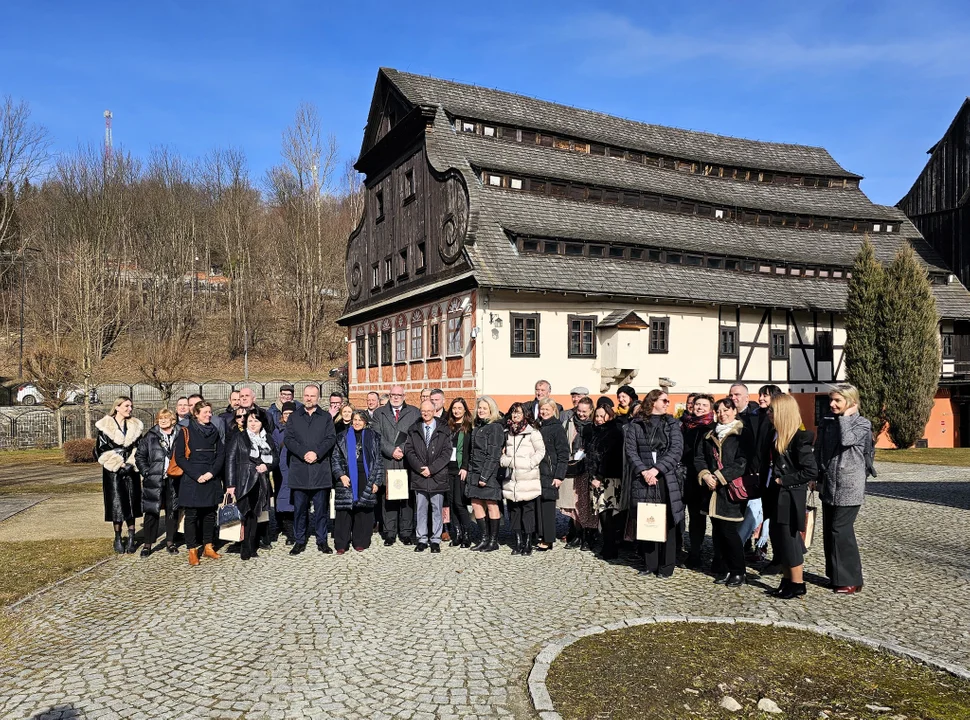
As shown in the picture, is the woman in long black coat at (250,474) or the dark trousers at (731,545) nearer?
the dark trousers at (731,545)

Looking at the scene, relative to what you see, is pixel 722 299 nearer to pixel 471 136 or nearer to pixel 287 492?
pixel 471 136

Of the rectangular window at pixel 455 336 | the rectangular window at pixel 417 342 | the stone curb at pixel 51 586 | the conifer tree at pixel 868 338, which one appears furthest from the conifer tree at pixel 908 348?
the stone curb at pixel 51 586

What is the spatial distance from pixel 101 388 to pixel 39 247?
1705 centimetres

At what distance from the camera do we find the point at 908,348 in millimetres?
26359

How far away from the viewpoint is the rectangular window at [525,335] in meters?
23.6

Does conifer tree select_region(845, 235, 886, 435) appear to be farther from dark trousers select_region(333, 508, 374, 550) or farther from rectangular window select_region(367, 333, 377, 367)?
dark trousers select_region(333, 508, 374, 550)

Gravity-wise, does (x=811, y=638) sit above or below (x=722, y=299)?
below

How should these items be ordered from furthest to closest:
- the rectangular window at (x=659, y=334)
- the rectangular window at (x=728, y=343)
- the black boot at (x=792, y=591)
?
the rectangular window at (x=728, y=343)
the rectangular window at (x=659, y=334)
the black boot at (x=792, y=591)

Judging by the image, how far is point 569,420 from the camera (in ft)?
33.0

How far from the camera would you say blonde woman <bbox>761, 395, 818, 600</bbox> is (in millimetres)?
6938

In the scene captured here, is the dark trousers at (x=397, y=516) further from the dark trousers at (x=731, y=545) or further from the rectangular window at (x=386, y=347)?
the rectangular window at (x=386, y=347)

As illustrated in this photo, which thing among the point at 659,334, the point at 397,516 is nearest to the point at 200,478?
the point at 397,516

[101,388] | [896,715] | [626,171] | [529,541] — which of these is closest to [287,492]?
[529,541]

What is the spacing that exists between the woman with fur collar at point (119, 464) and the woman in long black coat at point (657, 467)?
6398 millimetres
